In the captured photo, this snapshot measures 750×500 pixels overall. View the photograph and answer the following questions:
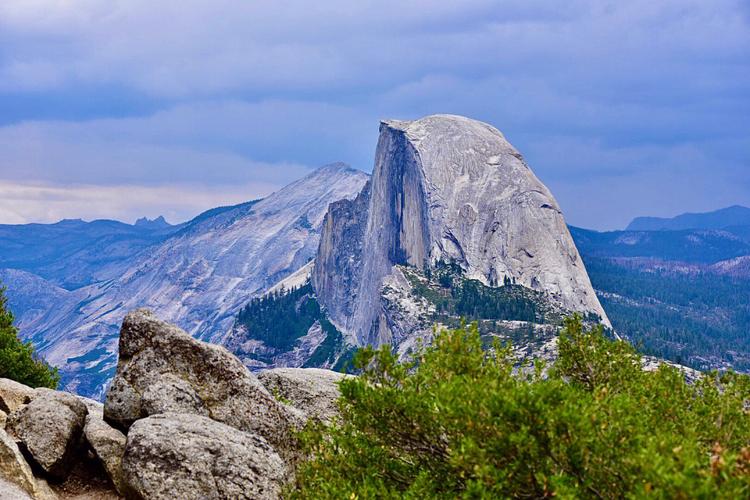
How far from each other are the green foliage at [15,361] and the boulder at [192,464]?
1082 inches

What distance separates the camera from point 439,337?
20609mm

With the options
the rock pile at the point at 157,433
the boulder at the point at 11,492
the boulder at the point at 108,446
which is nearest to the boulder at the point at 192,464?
the rock pile at the point at 157,433

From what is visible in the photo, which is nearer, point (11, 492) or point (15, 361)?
point (11, 492)

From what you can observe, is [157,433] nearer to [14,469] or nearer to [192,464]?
[192,464]

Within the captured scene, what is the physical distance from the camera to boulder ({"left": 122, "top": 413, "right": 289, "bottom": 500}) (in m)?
22.8

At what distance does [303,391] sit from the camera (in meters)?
36.2

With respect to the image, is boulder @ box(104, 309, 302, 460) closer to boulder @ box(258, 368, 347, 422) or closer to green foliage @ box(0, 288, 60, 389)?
boulder @ box(258, 368, 347, 422)

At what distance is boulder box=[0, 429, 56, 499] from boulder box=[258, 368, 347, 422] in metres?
12.9

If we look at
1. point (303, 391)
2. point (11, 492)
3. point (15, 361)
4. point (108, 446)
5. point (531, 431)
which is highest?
point (531, 431)

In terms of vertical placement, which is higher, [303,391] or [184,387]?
[184,387]

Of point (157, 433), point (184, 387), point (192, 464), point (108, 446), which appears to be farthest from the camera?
point (184, 387)

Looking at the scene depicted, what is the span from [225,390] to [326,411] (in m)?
8.66

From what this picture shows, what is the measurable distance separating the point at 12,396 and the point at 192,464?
44.2 ft

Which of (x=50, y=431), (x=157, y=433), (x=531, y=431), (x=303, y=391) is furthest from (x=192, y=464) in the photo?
(x=303, y=391)
